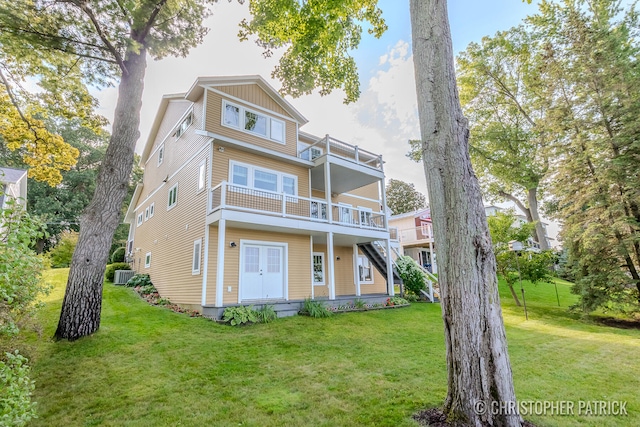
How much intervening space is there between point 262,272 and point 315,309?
237cm

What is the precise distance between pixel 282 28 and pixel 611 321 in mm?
14944

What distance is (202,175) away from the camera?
1115cm

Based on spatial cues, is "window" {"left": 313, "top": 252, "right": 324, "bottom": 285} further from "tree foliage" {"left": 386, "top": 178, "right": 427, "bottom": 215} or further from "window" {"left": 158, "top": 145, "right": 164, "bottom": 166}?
"tree foliage" {"left": 386, "top": 178, "right": 427, "bottom": 215}

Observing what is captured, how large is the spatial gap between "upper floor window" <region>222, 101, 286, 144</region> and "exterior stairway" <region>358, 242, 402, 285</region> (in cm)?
656

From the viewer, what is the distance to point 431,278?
54.8ft

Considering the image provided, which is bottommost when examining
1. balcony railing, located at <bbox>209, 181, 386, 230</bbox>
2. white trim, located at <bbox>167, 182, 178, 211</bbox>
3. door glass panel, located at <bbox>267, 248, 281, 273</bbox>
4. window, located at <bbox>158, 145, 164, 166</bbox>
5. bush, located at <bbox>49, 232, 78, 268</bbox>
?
door glass panel, located at <bbox>267, 248, 281, 273</bbox>

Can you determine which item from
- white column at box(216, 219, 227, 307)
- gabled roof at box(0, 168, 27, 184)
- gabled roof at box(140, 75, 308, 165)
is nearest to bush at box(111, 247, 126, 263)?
gabled roof at box(0, 168, 27, 184)

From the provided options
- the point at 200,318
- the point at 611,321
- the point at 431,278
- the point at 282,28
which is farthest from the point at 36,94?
the point at 611,321

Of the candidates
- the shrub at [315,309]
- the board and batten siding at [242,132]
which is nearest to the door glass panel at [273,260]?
the shrub at [315,309]

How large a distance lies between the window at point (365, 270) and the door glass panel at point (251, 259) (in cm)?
668

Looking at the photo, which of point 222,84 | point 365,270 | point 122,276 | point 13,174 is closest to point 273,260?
point 365,270

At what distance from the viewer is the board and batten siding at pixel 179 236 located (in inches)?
422

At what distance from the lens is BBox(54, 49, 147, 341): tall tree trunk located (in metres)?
6.84

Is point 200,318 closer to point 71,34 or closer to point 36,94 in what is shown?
point 71,34
